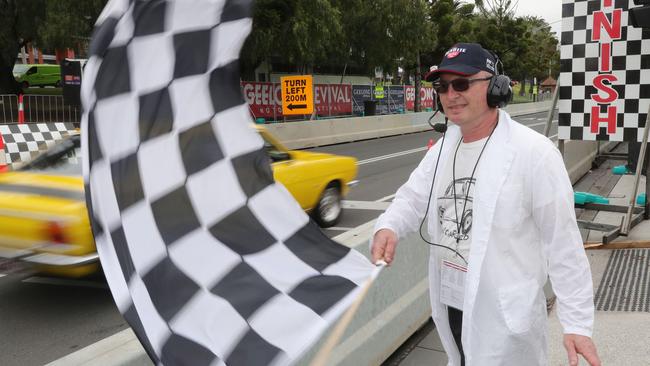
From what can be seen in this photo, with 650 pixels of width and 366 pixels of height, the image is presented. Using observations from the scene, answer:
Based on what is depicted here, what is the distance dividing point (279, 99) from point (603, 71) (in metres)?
18.5

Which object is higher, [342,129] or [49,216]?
[49,216]

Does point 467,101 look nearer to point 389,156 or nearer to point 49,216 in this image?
point 49,216

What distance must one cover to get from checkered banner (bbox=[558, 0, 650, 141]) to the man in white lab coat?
15.6 ft

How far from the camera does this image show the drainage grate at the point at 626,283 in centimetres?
437

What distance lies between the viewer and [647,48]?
20.2 ft

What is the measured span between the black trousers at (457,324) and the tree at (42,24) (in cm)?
1867

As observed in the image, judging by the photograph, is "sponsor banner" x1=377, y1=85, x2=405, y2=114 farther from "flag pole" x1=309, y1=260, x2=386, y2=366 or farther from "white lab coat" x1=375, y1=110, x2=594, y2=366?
"flag pole" x1=309, y1=260, x2=386, y2=366

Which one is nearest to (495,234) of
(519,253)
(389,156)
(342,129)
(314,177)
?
(519,253)

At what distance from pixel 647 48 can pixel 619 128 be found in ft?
2.86

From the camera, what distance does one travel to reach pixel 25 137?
10.0 m

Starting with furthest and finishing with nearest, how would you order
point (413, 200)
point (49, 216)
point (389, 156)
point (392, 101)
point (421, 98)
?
1. point (421, 98)
2. point (392, 101)
3. point (389, 156)
4. point (49, 216)
5. point (413, 200)

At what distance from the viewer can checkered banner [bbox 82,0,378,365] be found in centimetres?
153

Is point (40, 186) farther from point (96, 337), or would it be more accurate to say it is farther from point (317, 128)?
point (317, 128)

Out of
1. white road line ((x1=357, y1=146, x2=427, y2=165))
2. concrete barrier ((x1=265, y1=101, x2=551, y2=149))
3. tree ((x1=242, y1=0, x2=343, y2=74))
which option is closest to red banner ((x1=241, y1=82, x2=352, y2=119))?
tree ((x1=242, y1=0, x2=343, y2=74))
